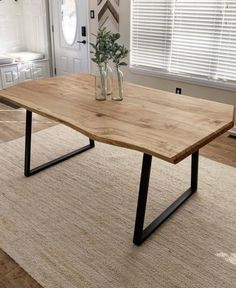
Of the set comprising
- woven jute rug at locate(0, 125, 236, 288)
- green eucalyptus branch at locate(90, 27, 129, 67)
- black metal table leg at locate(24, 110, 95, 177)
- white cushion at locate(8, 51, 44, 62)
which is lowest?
woven jute rug at locate(0, 125, 236, 288)

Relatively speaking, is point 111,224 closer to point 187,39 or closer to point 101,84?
point 101,84

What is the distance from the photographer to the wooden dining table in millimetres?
1653

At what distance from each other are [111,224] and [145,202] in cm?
38

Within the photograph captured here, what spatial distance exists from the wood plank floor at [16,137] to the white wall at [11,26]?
4.67 ft

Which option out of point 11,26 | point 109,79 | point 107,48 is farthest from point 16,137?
point 11,26

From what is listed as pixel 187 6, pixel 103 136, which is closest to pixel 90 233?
pixel 103 136

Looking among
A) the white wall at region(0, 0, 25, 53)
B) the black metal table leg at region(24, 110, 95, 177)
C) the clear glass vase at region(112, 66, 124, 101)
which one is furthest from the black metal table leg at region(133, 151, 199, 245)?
the white wall at region(0, 0, 25, 53)

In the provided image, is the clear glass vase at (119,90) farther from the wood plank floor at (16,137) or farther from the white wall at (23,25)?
the white wall at (23,25)

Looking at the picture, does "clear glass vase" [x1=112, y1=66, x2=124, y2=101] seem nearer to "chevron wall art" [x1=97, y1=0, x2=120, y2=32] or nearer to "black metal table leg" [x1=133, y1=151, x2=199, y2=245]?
"black metal table leg" [x1=133, y1=151, x2=199, y2=245]

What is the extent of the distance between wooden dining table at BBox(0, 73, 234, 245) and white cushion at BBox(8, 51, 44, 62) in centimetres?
265

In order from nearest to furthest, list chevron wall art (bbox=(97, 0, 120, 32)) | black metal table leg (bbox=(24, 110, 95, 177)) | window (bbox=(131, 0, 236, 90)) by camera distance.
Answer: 1. black metal table leg (bbox=(24, 110, 95, 177))
2. window (bbox=(131, 0, 236, 90))
3. chevron wall art (bbox=(97, 0, 120, 32))

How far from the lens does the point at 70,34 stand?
499cm

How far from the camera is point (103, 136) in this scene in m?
Answer: 1.71

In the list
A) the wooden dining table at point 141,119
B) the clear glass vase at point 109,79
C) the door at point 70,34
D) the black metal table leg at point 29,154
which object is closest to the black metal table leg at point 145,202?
the wooden dining table at point 141,119
